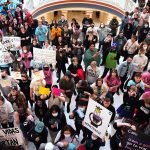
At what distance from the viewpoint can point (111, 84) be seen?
24.8ft

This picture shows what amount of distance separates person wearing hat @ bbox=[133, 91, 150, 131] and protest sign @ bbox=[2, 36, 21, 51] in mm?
4272

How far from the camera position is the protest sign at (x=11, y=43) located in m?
8.69

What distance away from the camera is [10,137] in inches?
222

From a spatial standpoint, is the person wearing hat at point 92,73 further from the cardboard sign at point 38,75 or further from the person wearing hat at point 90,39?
the person wearing hat at point 90,39

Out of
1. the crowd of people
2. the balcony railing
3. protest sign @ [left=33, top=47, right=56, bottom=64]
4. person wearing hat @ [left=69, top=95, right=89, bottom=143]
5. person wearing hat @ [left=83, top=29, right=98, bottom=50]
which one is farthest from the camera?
the balcony railing

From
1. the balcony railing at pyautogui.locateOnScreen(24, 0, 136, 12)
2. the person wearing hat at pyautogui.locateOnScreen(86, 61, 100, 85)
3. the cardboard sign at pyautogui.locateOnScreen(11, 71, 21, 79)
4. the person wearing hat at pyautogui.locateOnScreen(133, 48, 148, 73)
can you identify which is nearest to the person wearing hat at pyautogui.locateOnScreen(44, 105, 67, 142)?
the cardboard sign at pyautogui.locateOnScreen(11, 71, 21, 79)

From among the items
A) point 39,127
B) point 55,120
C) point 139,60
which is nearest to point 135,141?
point 55,120

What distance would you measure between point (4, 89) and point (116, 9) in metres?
11.7

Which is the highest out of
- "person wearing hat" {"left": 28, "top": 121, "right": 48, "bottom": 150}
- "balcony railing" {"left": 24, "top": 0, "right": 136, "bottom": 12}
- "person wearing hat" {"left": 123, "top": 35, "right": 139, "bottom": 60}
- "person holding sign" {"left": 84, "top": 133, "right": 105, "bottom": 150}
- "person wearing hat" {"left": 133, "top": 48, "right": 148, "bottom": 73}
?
"balcony railing" {"left": 24, "top": 0, "right": 136, "bottom": 12}

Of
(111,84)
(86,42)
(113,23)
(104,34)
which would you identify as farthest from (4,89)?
(113,23)

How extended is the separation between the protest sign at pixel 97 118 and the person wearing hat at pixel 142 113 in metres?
0.77

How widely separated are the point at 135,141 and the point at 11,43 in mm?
5041

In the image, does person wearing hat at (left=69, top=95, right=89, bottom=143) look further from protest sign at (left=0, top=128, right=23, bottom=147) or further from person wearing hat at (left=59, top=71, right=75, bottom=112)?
protest sign at (left=0, top=128, right=23, bottom=147)

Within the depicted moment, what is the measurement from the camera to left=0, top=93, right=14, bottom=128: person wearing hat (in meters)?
6.31
